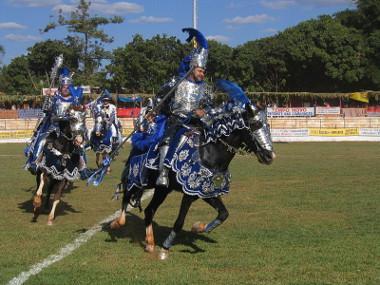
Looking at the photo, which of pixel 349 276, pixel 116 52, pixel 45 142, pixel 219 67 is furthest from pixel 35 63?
pixel 349 276

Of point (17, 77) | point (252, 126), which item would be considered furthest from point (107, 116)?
point (17, 77)

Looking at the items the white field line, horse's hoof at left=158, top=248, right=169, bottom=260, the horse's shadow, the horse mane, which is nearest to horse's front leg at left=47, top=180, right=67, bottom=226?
the white field line

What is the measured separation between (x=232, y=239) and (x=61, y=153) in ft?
11.6

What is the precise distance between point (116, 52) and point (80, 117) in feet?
191

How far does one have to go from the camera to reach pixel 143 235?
29.9 feet

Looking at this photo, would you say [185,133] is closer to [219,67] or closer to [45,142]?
[45,142]

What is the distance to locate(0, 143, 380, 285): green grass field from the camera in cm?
671

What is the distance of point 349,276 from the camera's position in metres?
6.56

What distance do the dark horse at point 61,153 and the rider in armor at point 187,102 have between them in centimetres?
263

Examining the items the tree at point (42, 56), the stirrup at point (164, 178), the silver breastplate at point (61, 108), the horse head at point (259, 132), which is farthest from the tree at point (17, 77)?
the horse head at point (259, 132)

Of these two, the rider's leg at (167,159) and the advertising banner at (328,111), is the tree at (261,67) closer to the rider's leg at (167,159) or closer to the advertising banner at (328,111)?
the advertising banner at (328,111)

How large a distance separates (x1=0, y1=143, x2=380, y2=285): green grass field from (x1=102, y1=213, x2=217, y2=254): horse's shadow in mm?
16

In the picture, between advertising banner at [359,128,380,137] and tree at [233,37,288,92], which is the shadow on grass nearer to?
advertising banner at [359,128,380,137]

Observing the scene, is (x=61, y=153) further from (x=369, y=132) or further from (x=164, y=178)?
(x=369, y=132)
